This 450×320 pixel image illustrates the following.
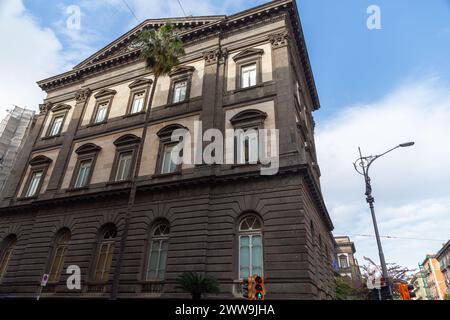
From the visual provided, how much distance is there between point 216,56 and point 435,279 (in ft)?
302

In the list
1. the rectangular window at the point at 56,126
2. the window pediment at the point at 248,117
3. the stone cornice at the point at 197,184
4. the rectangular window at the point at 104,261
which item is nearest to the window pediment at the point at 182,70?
the window pediment at the point at 248,117

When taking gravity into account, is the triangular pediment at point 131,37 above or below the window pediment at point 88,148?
above

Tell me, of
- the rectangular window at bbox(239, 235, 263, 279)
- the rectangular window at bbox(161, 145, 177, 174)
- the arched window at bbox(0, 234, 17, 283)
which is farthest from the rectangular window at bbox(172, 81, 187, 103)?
the arched window at bbox(0, 234, 17, 283)

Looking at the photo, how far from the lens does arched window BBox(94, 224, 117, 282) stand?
17625mm

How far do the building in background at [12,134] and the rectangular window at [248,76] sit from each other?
27.5m

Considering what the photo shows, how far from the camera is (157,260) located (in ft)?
54.4

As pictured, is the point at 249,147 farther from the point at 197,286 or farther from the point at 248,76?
the point at 197,286

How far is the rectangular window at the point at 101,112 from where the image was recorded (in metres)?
24.4

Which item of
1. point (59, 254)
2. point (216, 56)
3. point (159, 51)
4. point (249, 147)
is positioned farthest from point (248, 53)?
point (59, 254)

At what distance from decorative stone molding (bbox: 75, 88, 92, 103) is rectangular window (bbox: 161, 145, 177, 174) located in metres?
11.2

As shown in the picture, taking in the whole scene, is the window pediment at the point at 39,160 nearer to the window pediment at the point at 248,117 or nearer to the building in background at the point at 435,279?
the window pediment at the point at 248,117

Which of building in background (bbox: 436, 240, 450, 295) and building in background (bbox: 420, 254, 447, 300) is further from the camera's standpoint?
building in background (bbox: 420, 254, 447, 300)

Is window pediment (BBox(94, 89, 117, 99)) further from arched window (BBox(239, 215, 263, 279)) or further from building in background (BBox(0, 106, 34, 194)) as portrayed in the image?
arched window (BBox(239, 215, 263, 279))
